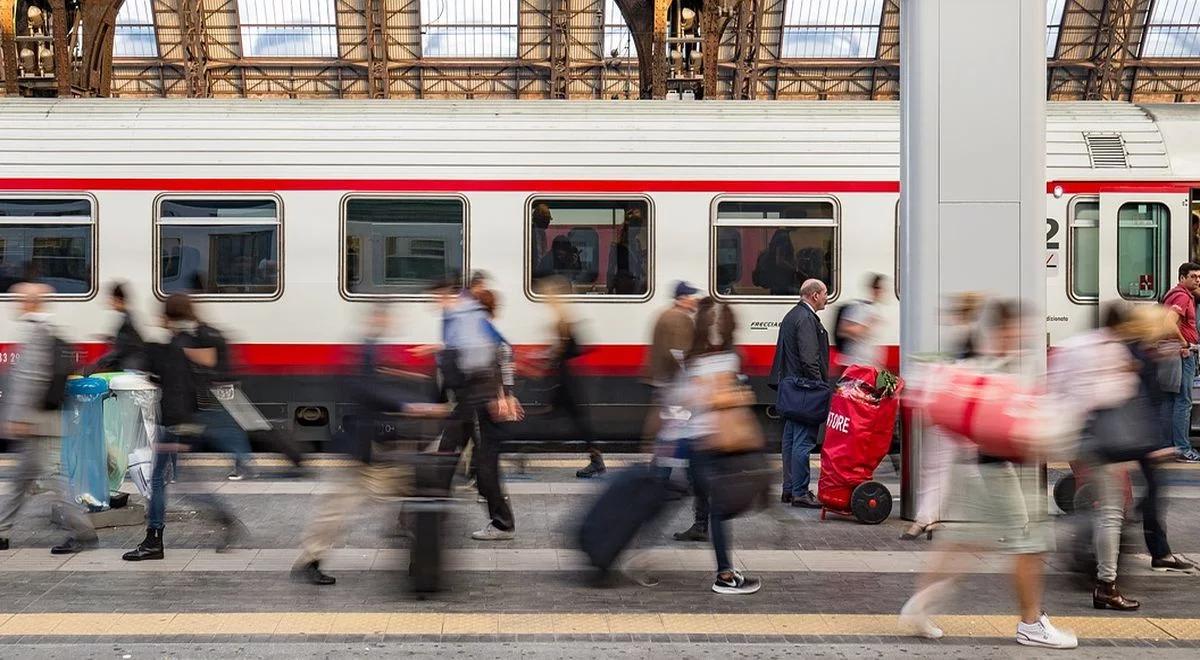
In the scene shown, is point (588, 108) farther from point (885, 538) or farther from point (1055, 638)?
point (1055, 638)

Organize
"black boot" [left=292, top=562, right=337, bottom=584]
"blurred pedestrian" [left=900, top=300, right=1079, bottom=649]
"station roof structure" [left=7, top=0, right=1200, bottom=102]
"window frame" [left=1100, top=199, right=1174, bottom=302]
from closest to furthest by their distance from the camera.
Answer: "blurred pedestrian" [left=900, top=300, right=1079, bottom=649]
"black boot" [left=292, top=562, right=337, bottom=584]
"window frame" [left=1100, top=199, right=1174, bottom=302]
"station roof structure" [left=7, top=0, right=1200, bottom=102]

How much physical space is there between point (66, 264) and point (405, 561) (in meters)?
6.53

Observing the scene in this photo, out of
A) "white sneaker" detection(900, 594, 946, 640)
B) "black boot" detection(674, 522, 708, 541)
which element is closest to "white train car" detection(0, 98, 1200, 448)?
"black boot" detection(674, 522, 708, 541)

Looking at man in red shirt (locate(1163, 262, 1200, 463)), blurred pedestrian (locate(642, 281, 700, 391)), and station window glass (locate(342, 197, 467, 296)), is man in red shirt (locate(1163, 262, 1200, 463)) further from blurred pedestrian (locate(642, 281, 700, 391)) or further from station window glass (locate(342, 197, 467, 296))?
station window glass (locate(342, 197, 467, 296))

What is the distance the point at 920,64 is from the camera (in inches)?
328

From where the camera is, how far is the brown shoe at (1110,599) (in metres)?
6.61

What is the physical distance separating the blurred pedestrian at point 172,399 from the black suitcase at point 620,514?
8.25 ft

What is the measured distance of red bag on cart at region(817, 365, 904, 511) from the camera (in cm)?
862

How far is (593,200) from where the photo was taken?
39.7ft

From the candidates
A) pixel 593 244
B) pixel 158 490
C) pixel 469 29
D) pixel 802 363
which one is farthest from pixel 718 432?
pixel 469 29

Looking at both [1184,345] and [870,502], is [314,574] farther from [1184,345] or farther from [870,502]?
[1184,345]

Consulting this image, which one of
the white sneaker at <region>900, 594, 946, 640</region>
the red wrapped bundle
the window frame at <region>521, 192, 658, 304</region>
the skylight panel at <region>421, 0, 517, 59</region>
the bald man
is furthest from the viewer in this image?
the skylight panel at <region>421, 0, 517, 59</region>


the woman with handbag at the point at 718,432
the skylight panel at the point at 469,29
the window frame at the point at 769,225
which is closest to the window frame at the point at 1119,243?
the window frame at the point at 769,225

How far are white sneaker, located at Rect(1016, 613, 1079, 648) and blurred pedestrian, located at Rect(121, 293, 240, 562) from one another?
473 cm
